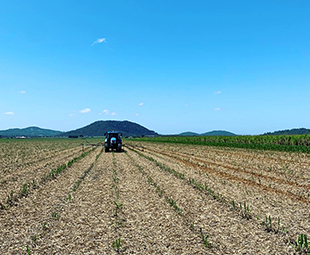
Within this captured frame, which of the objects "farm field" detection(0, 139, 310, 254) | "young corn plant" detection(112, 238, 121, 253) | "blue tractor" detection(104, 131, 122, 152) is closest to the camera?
"young corn plant" detection(112, 238, 121, 253)

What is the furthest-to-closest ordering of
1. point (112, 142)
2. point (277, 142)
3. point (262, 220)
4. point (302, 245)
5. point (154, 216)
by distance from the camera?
point (277, 142)
point (112, 142)
point (154, 216)
point (262, 220)
point (302, 245)

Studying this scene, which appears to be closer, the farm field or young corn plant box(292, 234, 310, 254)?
young corn plant box(292, 234, 310, 254)

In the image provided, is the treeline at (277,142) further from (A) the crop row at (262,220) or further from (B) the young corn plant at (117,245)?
(B) the young corn plant at (117,245)

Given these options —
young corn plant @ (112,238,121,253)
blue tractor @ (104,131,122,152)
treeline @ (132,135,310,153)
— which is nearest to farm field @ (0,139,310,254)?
young corn plant @ (112,238,121,253)

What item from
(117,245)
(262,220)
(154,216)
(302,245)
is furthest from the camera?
(154,216)

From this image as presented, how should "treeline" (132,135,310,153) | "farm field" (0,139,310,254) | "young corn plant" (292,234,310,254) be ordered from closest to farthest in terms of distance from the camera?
"young corn plant" (292,234,310,254), "farm field" (0,139,310,254), "treeline" (132,135,310,153)

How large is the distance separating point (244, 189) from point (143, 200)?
5.18 meters

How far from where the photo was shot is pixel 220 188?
1247cm

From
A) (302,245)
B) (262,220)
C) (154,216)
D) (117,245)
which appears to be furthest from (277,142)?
(117,245)

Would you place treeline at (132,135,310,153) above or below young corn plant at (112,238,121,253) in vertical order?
above

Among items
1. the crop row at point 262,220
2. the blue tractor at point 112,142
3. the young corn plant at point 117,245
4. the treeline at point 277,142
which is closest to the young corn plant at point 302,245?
the crop row at point 262,220

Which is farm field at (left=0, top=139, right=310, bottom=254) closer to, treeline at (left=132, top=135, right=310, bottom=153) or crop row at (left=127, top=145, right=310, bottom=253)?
crop row at (left=127, top=145, right=310, bottom=253)

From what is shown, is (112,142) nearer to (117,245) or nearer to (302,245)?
(117,245)

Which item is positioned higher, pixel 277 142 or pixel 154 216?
pixel 277 142
